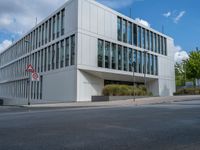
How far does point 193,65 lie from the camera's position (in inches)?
1965

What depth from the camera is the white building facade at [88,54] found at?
32.8m

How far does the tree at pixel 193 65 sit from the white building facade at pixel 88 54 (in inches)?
171

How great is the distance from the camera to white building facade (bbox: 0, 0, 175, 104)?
3284 centimetres

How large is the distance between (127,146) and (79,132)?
2144 mm

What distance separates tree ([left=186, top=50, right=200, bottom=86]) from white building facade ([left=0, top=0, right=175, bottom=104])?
4.34m

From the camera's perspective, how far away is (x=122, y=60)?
39.3 metres

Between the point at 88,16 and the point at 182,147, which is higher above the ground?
the point at 88,16

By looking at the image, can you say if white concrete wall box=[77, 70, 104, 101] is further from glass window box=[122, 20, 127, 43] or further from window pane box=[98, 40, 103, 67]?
glass window box=[122, 20, 127, 43]

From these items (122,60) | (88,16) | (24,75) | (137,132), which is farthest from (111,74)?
(137,132)

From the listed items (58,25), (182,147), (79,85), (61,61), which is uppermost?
(58,25)

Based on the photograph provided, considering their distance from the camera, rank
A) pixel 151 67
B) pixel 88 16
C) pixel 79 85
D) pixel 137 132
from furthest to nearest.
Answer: pixel 151 67 < pixel 88 16 < pixel 79 85 < pixel 137 132

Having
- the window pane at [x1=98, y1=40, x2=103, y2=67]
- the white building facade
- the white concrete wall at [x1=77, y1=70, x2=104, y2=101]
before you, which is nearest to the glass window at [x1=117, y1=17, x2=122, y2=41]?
the white building facade

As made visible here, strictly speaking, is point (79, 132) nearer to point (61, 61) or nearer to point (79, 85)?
point (79, 85)

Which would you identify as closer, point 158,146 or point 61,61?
point 158,146
